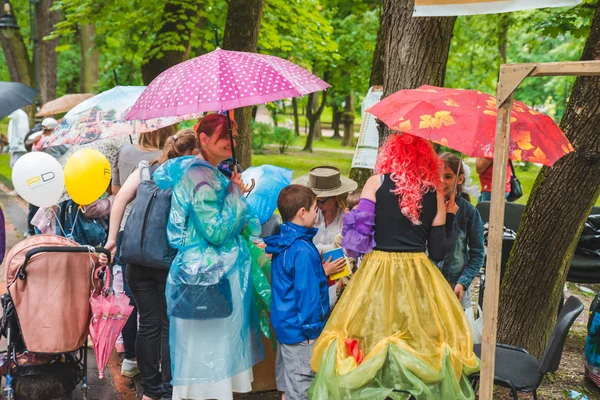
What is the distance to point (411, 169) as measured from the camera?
361 cm

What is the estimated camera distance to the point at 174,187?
410 centimetres

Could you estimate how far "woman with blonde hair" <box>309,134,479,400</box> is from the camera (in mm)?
3520

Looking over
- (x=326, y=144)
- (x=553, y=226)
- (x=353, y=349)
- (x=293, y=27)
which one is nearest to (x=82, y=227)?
(x=353, y=349)

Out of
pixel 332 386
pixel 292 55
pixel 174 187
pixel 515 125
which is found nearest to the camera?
pixel 515 125

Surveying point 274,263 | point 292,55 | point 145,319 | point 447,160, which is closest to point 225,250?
point 274,263

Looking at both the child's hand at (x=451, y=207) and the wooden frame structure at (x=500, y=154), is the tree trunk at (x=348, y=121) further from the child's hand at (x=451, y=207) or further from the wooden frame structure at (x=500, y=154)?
the wooden frame structure at (x=500, y=154)

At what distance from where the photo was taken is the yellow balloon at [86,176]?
5.04m

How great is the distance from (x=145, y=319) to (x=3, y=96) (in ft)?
5.65

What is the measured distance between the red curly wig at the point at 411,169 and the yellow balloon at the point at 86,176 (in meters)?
2.39

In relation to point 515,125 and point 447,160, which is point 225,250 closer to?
point 447,160

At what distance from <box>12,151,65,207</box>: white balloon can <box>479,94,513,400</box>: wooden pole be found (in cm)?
327

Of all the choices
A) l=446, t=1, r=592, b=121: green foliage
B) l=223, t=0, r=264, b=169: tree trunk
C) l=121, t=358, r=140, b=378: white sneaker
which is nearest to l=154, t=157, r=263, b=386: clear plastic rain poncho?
l=121, t=358, r=140, b=378: white sneaker

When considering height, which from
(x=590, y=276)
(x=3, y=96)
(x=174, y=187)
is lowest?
(x=590, y=276)

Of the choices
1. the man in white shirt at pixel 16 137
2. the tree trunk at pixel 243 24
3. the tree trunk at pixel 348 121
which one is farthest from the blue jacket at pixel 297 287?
the tree trunk at pixel 348 121
